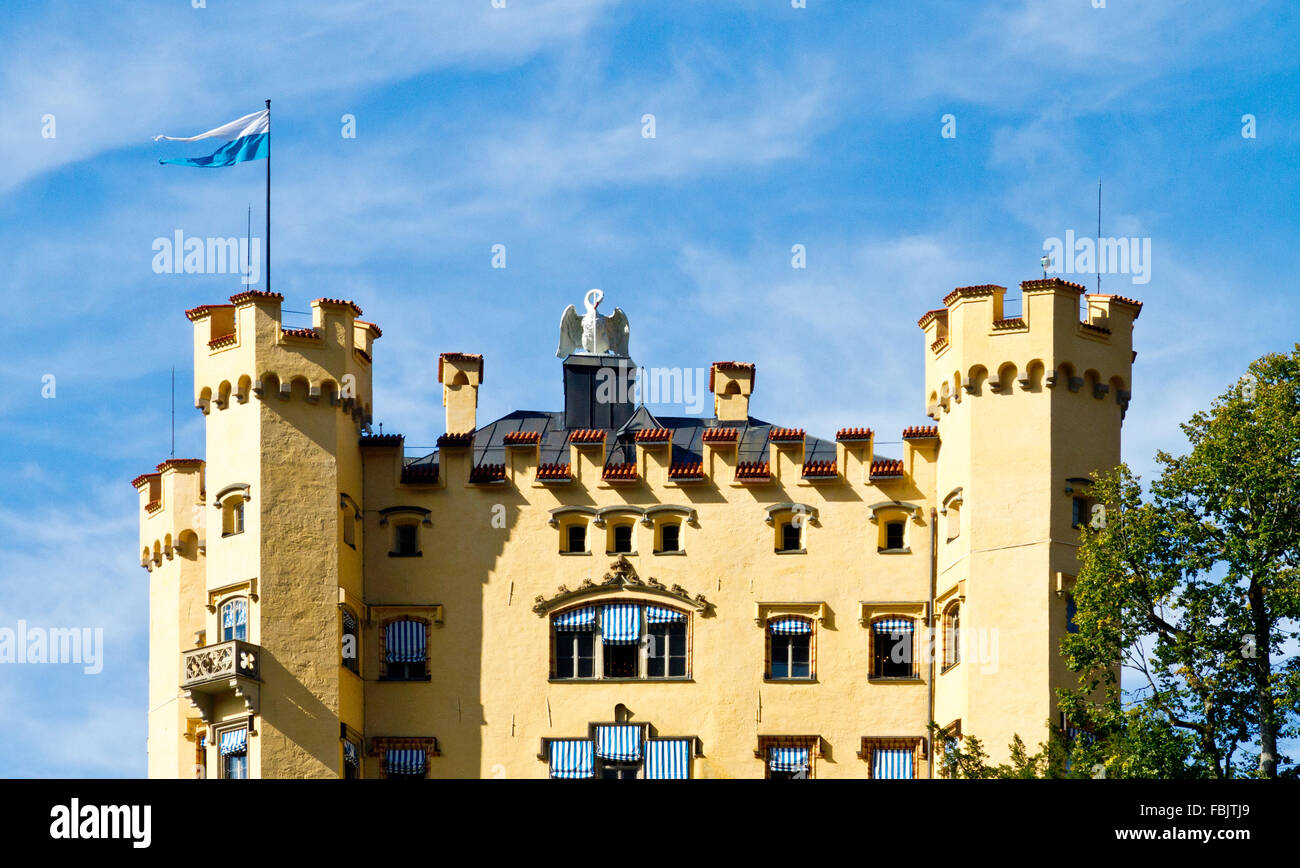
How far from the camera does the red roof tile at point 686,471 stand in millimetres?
78938

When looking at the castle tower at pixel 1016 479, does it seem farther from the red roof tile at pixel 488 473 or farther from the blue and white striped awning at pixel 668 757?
the red roof tile at pixel 488 473

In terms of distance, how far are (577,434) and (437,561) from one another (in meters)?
5.46

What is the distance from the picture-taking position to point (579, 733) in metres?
77.4

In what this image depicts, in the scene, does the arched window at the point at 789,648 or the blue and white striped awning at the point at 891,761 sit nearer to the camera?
the blue and white striped awning at the point at 891,761

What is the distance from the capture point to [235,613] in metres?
76.4

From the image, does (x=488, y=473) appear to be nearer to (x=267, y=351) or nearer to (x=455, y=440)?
(x=455, y=440)

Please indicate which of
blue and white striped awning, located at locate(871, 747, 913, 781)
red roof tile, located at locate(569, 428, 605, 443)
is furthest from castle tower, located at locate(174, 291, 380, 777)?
blue and white striped awning, located at locate(871, 747, 913, 781)

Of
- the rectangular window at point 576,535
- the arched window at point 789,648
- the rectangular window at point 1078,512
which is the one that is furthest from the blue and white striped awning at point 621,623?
the rectangular window at point 1078,512

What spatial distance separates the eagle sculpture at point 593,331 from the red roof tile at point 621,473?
6.85 metres

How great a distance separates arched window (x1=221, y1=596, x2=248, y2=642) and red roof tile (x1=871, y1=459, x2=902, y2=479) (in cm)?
1819

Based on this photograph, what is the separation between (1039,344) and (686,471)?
A: 10.8m

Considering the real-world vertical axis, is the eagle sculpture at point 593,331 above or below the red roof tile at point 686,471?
above
